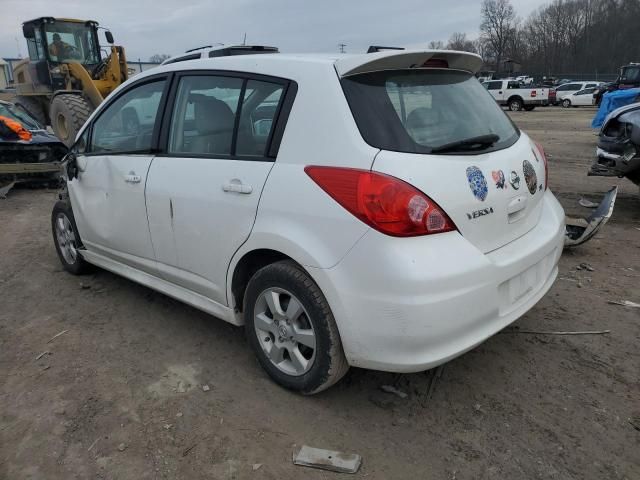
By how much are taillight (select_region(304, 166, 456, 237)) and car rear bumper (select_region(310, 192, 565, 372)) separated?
49 millimetres

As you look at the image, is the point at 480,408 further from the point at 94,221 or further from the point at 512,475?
the point at 94,221

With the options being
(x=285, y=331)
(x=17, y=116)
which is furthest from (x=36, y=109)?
(x=285, y=331)

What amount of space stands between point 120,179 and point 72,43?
37.1 feet

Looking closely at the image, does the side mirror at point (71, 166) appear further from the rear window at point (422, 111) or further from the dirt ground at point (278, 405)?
the rear window at point (422, 111)

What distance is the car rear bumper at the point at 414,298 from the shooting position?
230 centimetres

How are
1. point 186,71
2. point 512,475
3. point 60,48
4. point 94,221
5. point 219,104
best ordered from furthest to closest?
point 60,48, point 94,221, point 186,71, point 219,104, point 512,475

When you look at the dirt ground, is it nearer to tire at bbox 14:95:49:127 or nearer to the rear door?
the rear door

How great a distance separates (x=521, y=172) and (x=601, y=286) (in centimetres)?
205

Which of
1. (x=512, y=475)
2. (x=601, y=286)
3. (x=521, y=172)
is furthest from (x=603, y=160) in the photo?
(x=512, y=475)

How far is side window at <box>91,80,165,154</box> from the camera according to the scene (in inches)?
143

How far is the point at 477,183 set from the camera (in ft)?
8.41

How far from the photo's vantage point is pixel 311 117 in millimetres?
2635

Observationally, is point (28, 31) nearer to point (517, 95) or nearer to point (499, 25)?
point (517, 95)

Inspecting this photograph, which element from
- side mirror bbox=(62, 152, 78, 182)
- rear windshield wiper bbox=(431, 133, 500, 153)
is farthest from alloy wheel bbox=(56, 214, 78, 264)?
rear windshield wiper bbox=(431, 133, 500, 153)
